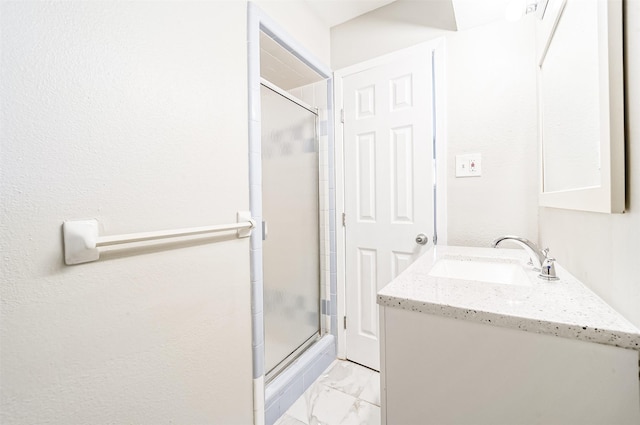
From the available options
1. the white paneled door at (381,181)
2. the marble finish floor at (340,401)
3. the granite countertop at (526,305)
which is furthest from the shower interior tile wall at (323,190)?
the granite countertop at (526,305)

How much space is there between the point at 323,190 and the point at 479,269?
1.07 metres

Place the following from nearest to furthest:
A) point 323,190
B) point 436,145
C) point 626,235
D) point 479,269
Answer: point 626,235, point 479,269, point 436,145, point 323,190

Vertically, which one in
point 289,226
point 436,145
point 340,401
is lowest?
point 340,401

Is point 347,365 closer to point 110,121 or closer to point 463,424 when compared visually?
point 463,424

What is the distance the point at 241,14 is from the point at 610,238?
146cm

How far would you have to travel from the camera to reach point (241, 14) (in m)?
1.18

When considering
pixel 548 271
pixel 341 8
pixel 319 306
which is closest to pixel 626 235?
pixel 548 271

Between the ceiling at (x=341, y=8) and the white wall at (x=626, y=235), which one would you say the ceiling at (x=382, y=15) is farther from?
the white wall at (x=626, y=235)

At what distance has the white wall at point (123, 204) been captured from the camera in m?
0.61

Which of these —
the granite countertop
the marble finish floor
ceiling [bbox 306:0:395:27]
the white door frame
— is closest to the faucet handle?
the granite countertop

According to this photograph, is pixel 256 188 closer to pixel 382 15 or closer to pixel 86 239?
pixel 86 239

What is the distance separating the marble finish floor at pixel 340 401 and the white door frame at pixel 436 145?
21 centimetres

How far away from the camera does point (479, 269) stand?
1.16 meters

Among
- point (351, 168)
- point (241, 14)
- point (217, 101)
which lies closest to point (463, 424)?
point (217, 101)
